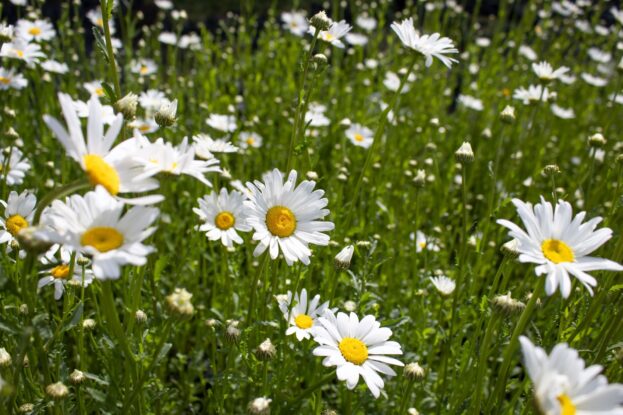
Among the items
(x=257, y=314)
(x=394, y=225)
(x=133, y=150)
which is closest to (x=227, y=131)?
(x=394, y=225)

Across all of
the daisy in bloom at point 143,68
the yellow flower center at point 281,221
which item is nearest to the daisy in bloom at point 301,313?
the yellow flower center at point 281,221

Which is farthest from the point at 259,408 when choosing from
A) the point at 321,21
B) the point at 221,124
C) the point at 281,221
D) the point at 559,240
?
the point at 221,124

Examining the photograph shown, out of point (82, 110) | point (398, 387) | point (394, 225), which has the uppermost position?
point (82, 110)

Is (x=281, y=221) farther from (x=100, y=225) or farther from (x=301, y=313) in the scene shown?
(x=100, y=225)

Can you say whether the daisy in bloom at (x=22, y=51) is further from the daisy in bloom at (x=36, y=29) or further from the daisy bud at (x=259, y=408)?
the daisy bud at (x=259, y=408)

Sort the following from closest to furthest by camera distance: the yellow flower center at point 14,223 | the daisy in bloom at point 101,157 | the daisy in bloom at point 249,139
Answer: the daisy in bloom at point 101,157 < the yellow flower center at point 14,223 < the daisy in bloom at point 249,139

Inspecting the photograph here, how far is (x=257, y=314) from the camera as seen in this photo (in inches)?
92.5

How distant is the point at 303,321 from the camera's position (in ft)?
6.86

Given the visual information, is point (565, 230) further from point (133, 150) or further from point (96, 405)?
point (96, 405)

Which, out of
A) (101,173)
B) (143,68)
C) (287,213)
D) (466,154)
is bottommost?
(101,173)

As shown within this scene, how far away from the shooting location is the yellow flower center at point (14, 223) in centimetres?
190

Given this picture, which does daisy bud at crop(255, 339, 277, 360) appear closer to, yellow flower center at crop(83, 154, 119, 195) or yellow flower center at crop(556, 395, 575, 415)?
yellow flower center at crop(83, 154, 119, 195)

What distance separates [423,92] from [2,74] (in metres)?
3.79

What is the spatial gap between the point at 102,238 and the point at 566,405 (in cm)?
112
